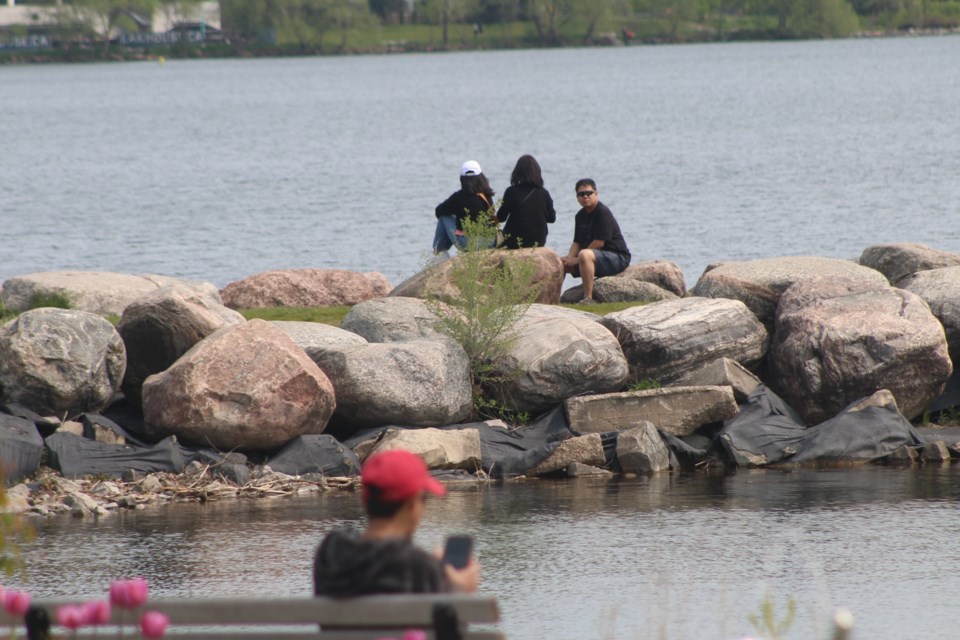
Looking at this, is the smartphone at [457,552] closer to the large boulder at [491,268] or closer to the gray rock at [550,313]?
the gray rock at [550,313]

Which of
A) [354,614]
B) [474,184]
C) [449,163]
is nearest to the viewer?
[354,614]

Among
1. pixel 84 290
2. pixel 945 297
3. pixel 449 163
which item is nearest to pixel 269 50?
pixel 449 163

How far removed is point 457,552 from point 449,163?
186 feet

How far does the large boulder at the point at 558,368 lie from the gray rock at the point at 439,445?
0.89 meters

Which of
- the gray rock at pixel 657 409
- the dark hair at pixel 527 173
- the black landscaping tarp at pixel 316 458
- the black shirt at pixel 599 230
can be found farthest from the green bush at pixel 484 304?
the black shirt at pixel 599 230

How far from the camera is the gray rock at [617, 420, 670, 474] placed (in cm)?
1348

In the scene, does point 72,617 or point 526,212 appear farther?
point 526,212

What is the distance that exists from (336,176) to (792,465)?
1779 inches

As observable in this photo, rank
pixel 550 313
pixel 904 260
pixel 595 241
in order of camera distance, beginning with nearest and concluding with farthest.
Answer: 1. pixel 550 313
2. pixel 595 241
3. pixel 904 260

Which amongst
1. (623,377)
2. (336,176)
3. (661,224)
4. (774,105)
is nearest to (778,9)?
(774,105)

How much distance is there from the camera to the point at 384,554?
5496 millimetres

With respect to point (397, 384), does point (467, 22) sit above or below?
above

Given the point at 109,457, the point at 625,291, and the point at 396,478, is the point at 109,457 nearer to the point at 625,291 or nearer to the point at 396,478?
the point at 625,291

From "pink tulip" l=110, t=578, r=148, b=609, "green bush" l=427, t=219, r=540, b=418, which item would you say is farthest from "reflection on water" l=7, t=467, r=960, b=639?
"pink tulip" l=110, t=578, r=148, b=609
